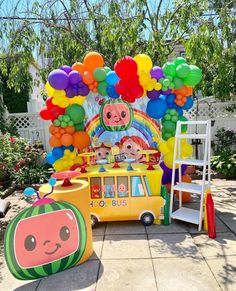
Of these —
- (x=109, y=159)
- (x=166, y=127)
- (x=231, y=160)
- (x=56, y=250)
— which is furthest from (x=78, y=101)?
(x=231, y=160)

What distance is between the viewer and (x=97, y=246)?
3598mm

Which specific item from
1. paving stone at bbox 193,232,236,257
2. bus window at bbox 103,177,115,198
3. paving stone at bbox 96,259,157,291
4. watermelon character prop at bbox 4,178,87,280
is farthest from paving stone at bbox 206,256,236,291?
bus window at bbox 103,177,115,198

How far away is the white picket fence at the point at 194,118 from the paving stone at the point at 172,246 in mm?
4343

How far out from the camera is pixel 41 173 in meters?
6.84

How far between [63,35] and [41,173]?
311 cm

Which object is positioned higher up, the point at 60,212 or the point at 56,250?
the point at 60,212

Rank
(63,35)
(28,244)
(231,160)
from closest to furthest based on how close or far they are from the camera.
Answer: (28,244) < (63,35) < (231,160)

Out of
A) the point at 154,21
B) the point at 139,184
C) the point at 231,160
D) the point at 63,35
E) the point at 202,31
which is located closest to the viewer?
the point at 139,184

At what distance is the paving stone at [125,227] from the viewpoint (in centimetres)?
399

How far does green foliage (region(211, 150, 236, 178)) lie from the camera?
6.66 metres

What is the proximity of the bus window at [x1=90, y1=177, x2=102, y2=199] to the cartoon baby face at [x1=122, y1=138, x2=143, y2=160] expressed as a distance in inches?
42.6

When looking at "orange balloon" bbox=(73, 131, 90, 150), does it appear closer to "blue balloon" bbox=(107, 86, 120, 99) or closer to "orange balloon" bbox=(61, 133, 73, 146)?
"orange balloon" bbox=(61, 133, 73, 146)

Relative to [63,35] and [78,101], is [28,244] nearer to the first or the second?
[78,101]

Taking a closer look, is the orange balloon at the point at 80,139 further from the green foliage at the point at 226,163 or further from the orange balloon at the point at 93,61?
the green foliage at the point at 226,163
